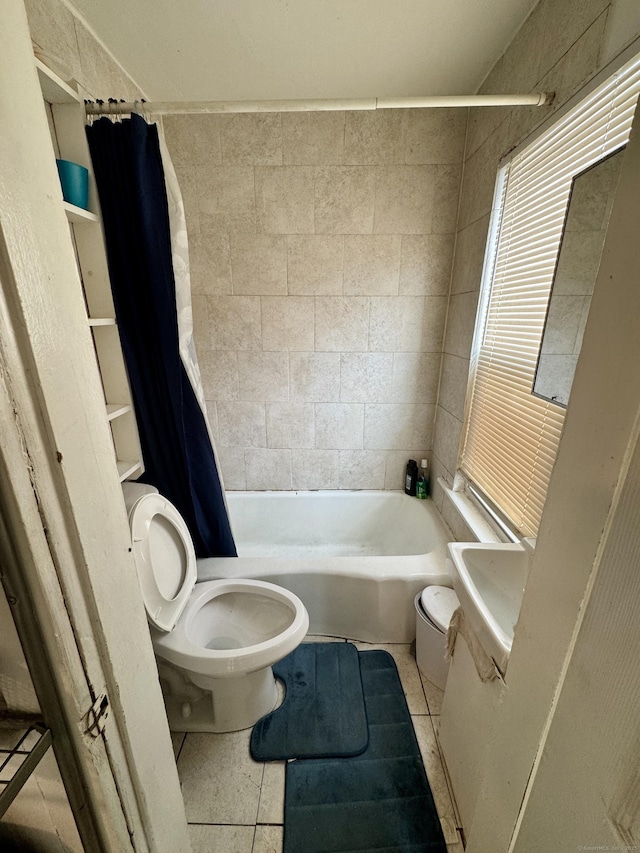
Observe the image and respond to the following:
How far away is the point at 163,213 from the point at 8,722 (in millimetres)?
1414

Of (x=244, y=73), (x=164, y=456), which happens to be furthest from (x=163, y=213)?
(x=164, y=456)

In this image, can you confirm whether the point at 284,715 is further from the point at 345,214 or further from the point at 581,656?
the point at 345,214

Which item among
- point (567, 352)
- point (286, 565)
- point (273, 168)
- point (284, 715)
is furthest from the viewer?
point (273, 168)

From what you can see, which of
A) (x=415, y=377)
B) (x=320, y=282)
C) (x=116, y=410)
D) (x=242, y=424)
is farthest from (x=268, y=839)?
(x=320, y=282)

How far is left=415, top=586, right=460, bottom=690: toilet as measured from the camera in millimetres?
1387

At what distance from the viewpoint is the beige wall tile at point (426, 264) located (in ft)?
6.10

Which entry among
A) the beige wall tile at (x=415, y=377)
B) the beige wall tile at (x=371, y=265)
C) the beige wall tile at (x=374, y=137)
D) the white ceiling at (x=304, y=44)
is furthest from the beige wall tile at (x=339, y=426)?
the white ceiling at (x=304, y=44)

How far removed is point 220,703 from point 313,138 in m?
2.52

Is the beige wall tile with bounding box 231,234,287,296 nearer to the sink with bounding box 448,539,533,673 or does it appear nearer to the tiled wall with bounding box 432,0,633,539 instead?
the tiled wall with bounding box 432,0,633,539

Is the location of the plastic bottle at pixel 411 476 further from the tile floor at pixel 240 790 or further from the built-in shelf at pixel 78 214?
the built-in shelf at pixel 78 214

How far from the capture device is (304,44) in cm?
130

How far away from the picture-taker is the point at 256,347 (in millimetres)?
2018

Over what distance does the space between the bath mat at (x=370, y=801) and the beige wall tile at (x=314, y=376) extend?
1.54 m

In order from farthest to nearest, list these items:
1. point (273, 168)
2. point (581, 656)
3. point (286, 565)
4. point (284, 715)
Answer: point (273, 168)
point (286, 565)
point (284, 715)
point (581, 656)
